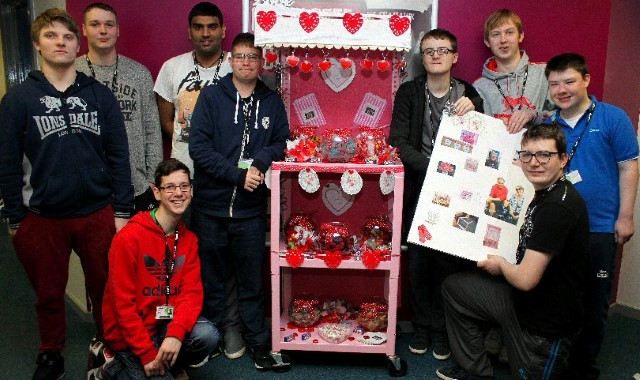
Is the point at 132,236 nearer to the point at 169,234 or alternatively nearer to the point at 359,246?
the point at 169,234

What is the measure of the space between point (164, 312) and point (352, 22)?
177 cm

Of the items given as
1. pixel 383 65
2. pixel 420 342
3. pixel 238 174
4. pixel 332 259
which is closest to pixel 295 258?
pixel 332 259

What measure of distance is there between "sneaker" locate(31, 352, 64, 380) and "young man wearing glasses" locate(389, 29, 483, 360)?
6.50 ft

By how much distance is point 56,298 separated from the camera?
283 cm

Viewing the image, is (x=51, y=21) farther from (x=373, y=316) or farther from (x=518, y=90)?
(x=518, y=90)

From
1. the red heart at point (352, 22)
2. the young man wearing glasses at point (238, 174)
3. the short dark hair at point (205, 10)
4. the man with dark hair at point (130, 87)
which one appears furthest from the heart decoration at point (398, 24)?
the man with dark hair at point (130, 87)

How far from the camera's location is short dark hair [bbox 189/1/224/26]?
3217 mm

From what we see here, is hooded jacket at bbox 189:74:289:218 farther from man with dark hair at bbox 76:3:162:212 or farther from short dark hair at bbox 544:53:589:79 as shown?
short dark hair at bbox 544:53:589:79

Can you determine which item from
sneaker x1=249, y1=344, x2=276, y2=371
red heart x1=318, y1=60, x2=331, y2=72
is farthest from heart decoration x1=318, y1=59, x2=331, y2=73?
sneaker x1=249, y1=344, x2=276, y2=371

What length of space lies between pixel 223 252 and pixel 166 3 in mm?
1635

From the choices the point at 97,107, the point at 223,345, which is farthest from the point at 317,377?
the point at 97,107

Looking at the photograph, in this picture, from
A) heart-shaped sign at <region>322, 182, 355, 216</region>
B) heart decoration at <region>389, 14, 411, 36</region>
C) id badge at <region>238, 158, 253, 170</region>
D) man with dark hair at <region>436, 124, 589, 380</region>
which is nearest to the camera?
man with dark hair at <region>436, 124, 589, 380</region>

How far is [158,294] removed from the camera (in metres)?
2.65

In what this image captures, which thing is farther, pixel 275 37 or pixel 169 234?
pixel 275 37
